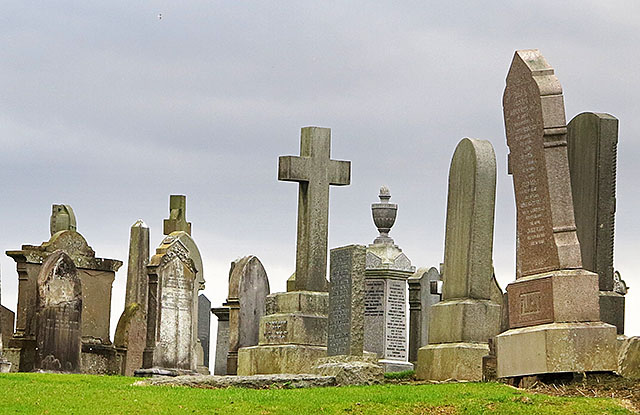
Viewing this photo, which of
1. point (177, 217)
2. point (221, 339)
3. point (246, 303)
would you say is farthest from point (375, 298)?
point (177, 217)

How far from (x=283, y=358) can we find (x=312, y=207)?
2.65m

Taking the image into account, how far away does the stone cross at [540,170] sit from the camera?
15297 millimetres

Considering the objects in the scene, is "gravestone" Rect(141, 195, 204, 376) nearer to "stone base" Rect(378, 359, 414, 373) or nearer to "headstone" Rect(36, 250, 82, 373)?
"headstone" Rect(36, 250, 82, 373)

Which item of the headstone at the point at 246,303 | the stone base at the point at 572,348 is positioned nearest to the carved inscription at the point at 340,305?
the stone base at the point at 572,348

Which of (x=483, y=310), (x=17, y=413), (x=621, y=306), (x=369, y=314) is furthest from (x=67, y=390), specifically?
(x=369, y=314)

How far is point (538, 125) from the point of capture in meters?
15.4

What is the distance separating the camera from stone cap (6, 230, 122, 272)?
80.0ft

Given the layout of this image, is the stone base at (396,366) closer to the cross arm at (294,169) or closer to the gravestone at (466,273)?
the cross arm at (294,169)

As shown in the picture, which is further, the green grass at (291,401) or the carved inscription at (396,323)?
the carved inscription at (396,323)

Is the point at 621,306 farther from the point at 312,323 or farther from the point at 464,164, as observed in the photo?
the point at 312,323

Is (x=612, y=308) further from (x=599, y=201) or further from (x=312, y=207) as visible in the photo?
(x=312, y=207)

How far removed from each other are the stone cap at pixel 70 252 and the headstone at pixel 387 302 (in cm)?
517

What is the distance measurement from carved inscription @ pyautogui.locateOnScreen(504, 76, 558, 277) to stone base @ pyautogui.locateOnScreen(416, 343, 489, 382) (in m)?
1.59

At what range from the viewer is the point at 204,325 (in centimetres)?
2808
